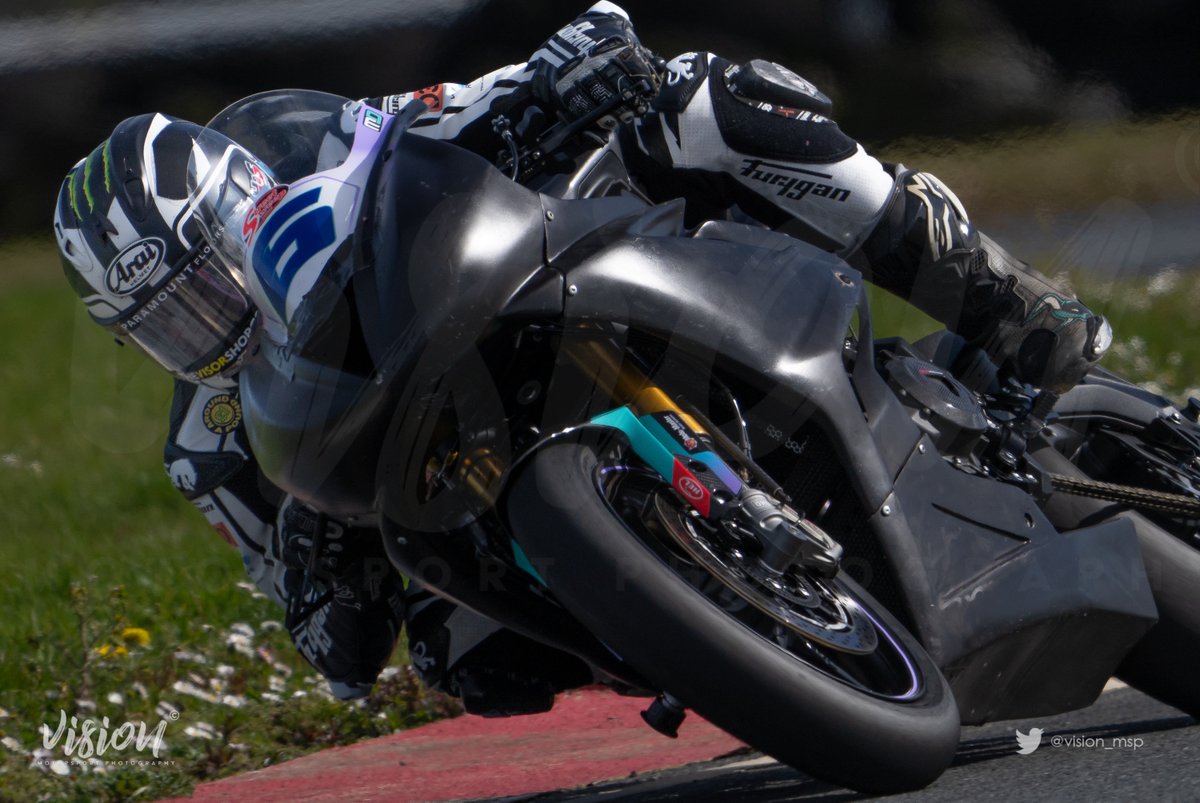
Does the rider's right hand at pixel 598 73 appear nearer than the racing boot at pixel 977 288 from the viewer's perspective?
Yes

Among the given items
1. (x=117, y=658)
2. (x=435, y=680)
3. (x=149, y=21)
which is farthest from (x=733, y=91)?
(x=149, y=21)

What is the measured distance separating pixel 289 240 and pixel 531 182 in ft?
1.89

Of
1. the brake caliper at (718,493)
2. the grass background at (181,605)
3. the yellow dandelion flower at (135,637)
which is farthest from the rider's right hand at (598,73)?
the yellow dandelion flower at (135,637)

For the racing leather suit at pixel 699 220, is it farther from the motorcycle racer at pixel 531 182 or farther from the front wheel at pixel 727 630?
the front wheel at pixel 727 630

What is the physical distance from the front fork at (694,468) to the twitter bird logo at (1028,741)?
4.43ft

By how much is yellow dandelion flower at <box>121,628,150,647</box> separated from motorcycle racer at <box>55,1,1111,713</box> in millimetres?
1929

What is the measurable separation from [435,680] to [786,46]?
537cm

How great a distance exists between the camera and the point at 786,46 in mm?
8297

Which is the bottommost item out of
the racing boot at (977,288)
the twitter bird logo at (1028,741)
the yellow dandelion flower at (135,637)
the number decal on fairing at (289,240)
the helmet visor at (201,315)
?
the yellow dandelion flower at (135,637)

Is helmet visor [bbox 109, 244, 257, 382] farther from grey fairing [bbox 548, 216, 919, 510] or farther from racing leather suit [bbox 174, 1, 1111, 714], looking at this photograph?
grey fairing [bbox 548, 216, 919, 510]

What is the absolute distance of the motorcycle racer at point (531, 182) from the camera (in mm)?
3432

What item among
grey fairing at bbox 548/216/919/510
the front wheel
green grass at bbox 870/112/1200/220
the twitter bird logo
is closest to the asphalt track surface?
the twitter bird logo

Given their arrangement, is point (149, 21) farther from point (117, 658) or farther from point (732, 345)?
point (732, 345)

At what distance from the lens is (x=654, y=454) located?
2.78 metres
